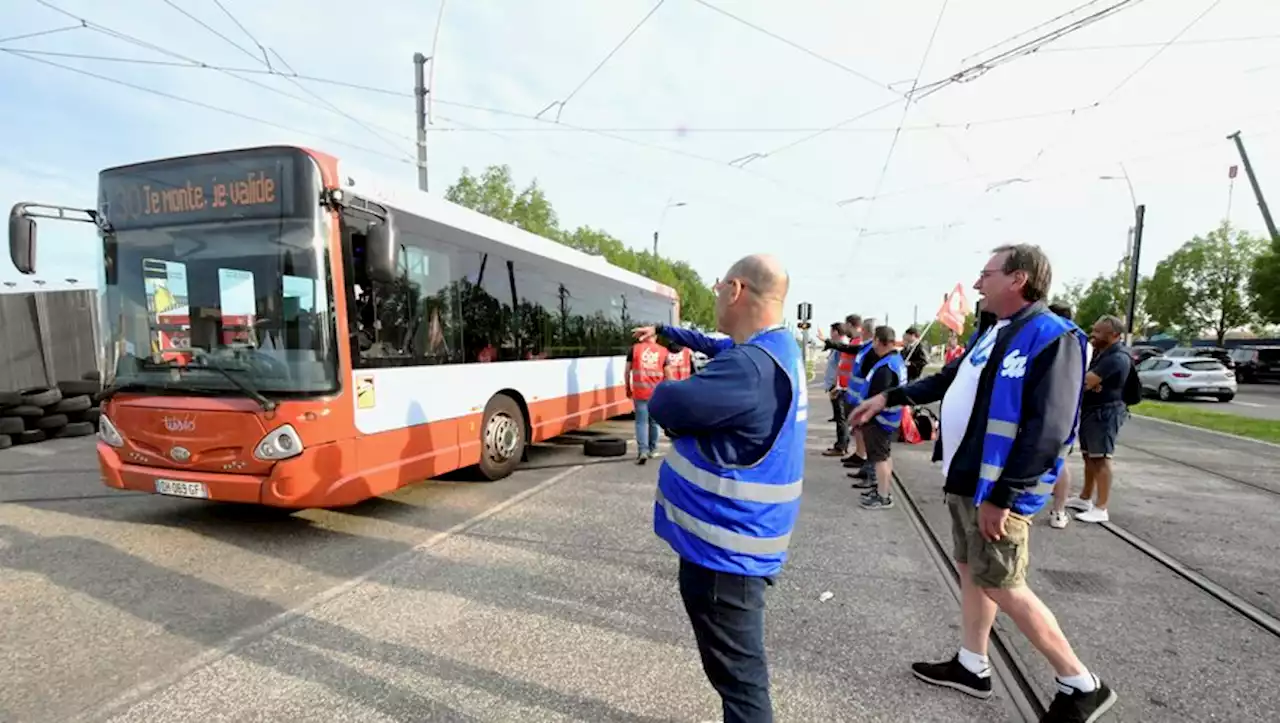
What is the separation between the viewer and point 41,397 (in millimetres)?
9398

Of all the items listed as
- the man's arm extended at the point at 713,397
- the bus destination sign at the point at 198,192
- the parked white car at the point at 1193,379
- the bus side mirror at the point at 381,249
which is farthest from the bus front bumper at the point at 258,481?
the parked white car at the point at 1193,379

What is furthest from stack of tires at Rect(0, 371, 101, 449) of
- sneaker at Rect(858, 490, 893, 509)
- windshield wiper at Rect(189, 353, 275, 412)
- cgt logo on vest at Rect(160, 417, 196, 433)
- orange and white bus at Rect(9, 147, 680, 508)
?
sneaker at Rect(858, 490, 893, 509)

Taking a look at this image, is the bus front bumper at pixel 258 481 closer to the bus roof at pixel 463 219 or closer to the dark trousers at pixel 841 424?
the bus roof at pixel 463 219

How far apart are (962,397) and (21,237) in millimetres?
6923

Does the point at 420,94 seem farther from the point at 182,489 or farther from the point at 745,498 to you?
the point at 745,498

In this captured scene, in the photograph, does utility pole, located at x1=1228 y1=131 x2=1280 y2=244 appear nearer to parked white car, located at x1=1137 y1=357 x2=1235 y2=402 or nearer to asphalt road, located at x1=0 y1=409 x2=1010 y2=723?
parked white car, located at x1=1137 y1=357 x2=1235 y2=402

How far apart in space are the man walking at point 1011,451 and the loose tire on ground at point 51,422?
12.6 m

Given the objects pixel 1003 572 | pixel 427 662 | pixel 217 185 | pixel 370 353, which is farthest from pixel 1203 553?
pixel 217 185

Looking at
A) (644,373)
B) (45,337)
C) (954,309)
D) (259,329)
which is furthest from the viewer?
(45,337)

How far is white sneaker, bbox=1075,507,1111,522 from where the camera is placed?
576 cm

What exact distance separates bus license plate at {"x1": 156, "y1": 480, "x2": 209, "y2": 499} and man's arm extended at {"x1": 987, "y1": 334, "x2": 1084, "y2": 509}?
5.33m

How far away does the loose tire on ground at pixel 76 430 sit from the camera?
32.4 ft

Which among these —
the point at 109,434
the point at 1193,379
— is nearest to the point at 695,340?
the point at 109,434

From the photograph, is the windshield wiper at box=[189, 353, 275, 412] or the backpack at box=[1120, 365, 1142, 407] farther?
the backpack at box=[1120, 365, 1142, 407]
